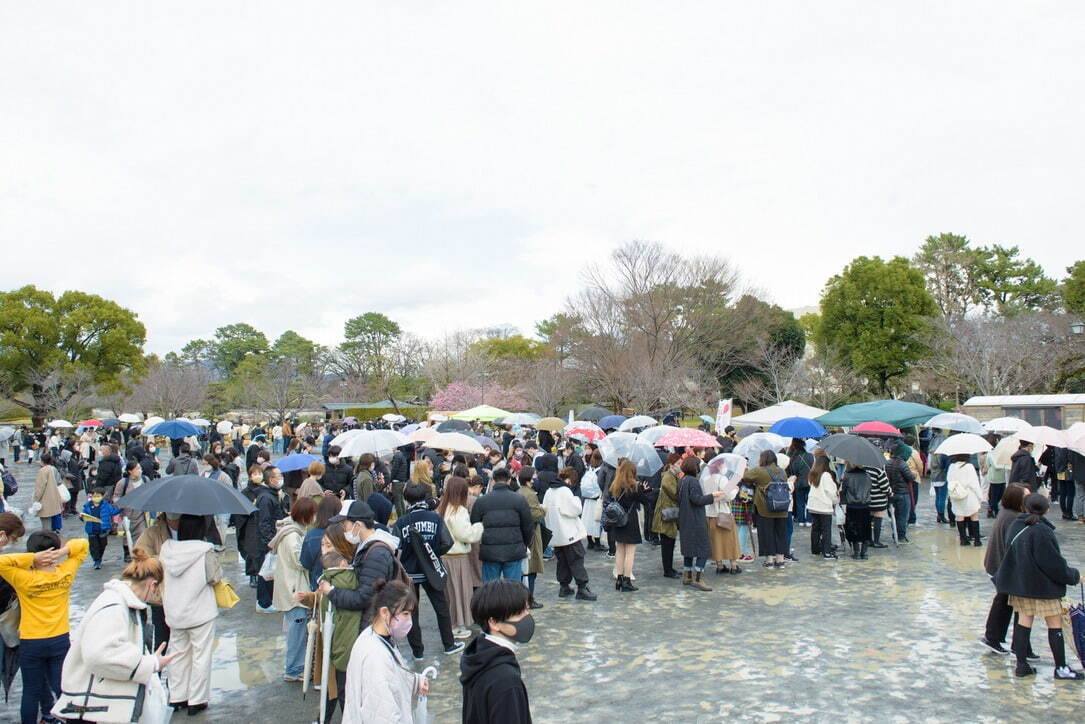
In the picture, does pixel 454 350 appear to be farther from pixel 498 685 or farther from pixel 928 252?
pixel 498 685

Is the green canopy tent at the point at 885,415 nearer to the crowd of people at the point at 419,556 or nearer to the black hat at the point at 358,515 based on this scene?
the crowd of people at the point at 419,556

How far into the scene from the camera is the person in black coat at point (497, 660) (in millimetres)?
2828

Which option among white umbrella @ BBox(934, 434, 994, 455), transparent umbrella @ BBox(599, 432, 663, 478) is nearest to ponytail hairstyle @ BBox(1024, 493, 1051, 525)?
transparent umbrella @ BBox(599, 432, 663, 478)

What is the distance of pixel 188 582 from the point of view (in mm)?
5129

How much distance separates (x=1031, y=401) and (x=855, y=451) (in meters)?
11.3

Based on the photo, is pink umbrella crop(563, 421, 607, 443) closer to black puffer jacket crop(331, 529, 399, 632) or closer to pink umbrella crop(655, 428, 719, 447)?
pink umbrella crop(655, 428, 719, 447)

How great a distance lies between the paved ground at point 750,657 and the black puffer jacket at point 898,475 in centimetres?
181

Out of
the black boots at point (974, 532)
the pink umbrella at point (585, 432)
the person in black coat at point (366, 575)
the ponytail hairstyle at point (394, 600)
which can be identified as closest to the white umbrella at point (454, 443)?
the pink umbrella at point (585, 432)

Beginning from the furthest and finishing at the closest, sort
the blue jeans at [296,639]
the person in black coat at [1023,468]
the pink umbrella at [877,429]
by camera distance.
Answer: the pink umbrella at [877,429], the person in black coat at [1023,468], the blue jeans at [296,639]

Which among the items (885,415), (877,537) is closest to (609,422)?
(885,415)

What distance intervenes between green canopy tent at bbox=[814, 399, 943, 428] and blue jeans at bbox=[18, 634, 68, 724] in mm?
15095

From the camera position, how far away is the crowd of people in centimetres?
348

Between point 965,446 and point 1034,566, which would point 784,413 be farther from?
point 1034,566

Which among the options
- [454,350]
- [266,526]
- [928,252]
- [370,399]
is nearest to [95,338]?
[370,399]
